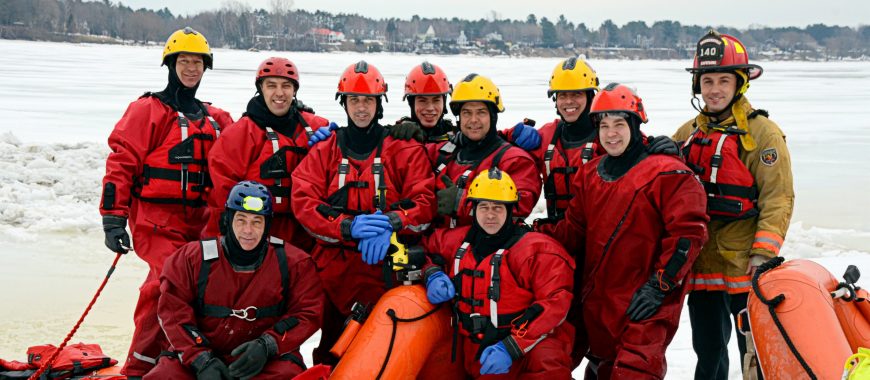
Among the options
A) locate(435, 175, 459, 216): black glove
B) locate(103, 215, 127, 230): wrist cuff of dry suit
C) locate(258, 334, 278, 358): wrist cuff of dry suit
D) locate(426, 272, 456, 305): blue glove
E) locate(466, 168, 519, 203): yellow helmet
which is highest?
locate(466, 168, 519, 203): yellow helmet

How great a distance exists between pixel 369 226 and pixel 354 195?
0.31 m

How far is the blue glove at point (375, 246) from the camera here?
3691 mm

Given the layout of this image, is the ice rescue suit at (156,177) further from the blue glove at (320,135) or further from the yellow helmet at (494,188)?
the yellow helmet at (494,188)

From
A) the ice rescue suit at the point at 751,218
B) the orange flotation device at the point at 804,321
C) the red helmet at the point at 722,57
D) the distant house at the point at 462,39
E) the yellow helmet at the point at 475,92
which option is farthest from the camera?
the distant house at the point at 462,39

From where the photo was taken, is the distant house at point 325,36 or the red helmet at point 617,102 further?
the distant house at point 325,36

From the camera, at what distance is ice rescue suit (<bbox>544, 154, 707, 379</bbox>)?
3.39m

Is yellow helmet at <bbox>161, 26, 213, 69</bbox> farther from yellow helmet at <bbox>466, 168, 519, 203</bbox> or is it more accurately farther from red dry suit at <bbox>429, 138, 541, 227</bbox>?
yellow helmet at <bbox>466, 168, 519, 203</bbox>

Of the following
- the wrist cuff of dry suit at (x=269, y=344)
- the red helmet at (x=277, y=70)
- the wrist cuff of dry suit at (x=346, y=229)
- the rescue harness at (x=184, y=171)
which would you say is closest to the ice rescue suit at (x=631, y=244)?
the wrist cuff of dry suit at (x=346, y=229)

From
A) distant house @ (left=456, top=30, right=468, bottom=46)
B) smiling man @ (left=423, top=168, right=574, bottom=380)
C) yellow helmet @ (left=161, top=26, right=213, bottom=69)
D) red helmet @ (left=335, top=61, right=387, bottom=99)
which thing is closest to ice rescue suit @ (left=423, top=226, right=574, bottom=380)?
smiling man @ (left=423, top=168, right=574, bottom=380)

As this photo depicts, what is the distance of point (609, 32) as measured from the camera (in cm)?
10212

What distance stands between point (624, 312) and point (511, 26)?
9985 cm

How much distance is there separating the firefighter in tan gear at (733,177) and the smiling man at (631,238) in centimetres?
33

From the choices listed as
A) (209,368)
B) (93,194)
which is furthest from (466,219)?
(93,194)

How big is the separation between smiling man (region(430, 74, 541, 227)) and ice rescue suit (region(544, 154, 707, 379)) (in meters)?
0.28
